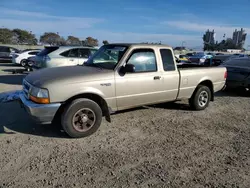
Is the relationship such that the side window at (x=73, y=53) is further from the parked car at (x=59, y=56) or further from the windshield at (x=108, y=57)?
the windshield at (x=108, y=57)

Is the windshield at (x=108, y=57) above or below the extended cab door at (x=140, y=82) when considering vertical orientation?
above

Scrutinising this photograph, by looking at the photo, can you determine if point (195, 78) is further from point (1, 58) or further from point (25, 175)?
point (1, 58)

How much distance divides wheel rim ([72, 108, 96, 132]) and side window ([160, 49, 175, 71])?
2098 mm

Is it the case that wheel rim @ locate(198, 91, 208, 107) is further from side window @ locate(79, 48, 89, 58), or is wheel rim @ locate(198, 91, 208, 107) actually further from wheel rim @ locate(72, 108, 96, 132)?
side window @ locate(79, 48, 89, 58)

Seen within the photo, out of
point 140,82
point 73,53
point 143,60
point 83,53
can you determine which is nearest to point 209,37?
point 83,53

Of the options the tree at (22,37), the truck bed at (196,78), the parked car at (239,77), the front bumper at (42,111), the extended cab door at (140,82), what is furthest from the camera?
the tree at (22,37)

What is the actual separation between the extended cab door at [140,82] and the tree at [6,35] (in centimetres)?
6117

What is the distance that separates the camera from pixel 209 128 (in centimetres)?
489

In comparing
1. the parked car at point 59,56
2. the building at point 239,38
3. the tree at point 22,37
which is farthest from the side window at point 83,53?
the building at point 239,38

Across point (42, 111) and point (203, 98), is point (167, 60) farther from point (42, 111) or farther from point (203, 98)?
point (42, 111)

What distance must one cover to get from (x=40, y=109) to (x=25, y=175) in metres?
1.14

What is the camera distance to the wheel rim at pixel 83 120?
13.5 feet

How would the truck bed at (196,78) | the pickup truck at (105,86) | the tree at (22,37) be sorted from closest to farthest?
the pickup truck at (105,86)
the truck bed at (196,78)
the tree at (22,37)

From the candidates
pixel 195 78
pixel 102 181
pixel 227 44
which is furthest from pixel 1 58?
pixel 227 44
